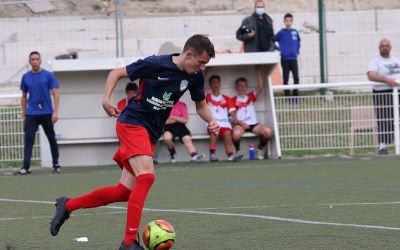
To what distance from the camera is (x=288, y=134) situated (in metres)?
19.1

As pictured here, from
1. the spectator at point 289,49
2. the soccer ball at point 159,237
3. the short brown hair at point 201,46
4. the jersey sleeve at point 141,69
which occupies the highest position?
the spectator at point 289,49

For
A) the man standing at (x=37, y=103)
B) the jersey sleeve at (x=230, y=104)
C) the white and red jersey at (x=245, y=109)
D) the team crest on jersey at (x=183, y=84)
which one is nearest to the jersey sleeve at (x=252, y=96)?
the white and red jersey at (x=245, y=109)

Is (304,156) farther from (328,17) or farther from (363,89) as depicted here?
(328,17)

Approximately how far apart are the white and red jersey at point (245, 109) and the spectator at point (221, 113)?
4.0 inches

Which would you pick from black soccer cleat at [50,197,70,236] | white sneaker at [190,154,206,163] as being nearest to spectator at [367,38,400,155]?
white sneaker at [190,154,206,163]

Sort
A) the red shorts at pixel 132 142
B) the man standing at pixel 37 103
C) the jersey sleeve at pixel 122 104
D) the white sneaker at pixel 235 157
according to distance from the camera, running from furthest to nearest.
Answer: the white sneaker at pixel 235 157
the jersey sleeve at pixel 122 104
the man standing at pixel 37 103
the red shorts at pixel 132 142

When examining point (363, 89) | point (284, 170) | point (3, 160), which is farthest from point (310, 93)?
point (3, 160)

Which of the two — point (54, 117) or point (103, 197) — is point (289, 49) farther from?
point (103, 197)

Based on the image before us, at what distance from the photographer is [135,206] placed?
27.6 feet

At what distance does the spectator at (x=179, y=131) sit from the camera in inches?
715

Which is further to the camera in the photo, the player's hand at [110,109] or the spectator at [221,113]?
the spectator at [221,113]

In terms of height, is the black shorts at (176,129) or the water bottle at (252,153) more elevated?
the black shorts at (176,129)

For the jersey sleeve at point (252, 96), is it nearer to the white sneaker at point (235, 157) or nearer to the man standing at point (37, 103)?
the white sneaker at point (235, 157)

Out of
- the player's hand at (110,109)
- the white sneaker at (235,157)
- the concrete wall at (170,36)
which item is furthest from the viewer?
the concrete wall at (170,36)
